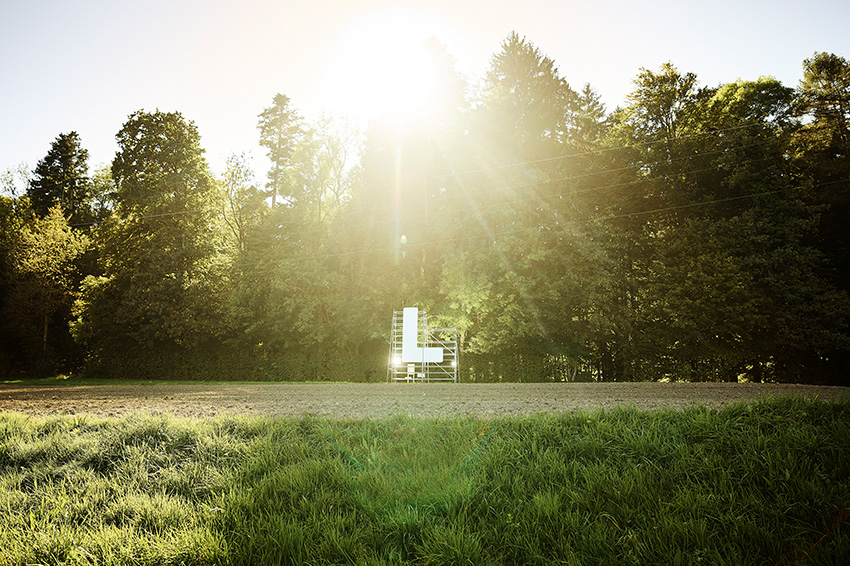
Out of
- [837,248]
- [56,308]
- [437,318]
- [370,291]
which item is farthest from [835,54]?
[56,308]

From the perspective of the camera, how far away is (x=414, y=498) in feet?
11.4

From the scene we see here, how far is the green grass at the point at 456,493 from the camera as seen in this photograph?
112 inches

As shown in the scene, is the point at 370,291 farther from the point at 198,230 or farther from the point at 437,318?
the point at 198,230

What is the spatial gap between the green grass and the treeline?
48.3 ft

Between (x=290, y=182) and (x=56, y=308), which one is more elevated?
(x=290, y=182)

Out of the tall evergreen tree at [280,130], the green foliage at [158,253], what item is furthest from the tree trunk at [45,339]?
the tall evergreen tree at [280,130]

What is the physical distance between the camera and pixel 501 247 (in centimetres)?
1986

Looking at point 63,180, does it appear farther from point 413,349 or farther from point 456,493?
point 456,493

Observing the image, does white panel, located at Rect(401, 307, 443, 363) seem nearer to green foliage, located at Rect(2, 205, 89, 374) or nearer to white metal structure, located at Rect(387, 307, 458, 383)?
white metal structure, located at Rect(387, 307, 458, 383)

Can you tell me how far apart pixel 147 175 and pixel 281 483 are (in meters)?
27.4

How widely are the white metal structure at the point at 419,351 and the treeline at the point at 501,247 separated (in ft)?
2.96

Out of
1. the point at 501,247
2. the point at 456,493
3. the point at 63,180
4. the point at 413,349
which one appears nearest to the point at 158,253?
the point at 413,349

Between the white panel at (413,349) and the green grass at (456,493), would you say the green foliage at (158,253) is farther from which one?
the green grass at (456,493)

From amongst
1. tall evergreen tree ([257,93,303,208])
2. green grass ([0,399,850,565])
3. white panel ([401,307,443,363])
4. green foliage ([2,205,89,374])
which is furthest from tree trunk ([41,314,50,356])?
green grass ([0,399,850,565])
